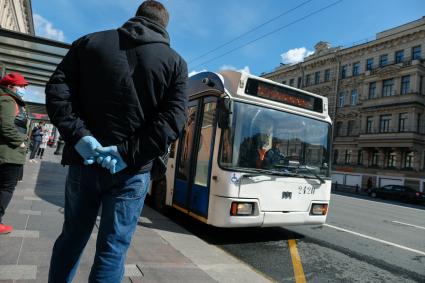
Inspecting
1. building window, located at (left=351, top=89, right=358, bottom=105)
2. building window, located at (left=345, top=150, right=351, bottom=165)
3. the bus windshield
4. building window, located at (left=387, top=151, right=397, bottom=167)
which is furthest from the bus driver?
building window, located at (left=351, top=89, right=358, bottom=105)

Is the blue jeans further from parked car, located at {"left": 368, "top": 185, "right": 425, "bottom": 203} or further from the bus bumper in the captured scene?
parked car, located at {"left": 368, "top": 185, "right": 425, "bottom": 203}

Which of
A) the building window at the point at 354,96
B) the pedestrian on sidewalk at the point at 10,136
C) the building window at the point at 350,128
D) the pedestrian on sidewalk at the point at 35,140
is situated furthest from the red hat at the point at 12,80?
the building window at the point at 354,96

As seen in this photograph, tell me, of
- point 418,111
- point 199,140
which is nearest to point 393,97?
point 418,111

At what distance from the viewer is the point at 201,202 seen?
6582mm

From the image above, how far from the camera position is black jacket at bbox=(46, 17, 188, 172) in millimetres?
2219

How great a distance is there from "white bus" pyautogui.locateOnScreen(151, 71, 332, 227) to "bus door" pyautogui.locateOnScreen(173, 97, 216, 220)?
17 mm

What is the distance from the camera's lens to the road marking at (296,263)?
4.90 metres

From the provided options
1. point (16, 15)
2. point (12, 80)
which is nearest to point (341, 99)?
point (16, 15)

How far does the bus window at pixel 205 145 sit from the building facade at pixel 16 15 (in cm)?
3332

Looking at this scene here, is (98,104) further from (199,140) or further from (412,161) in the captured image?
(412,161)

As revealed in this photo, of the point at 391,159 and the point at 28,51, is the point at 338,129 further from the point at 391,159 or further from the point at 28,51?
the point at 28,51

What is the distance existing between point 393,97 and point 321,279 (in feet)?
136

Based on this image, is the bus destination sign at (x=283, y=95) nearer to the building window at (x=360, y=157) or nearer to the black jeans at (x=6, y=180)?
the black jeans at (x=6, y=180)

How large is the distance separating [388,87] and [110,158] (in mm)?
45932
